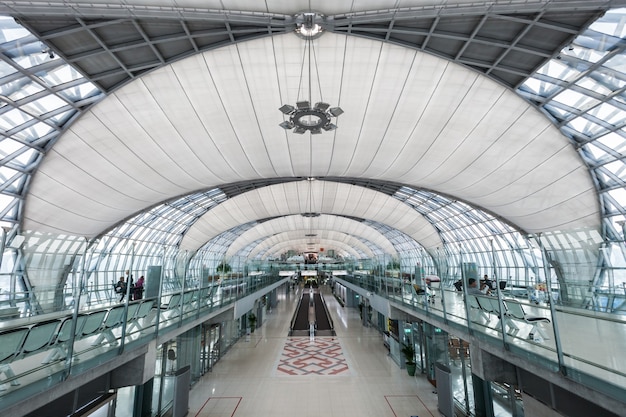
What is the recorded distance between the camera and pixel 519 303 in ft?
21.6

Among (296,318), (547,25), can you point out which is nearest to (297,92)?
(547,25)

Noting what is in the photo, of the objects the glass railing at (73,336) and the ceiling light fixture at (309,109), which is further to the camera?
the ceiling light fixture at (309,109)

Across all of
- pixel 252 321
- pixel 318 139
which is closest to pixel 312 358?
pixel 252 321

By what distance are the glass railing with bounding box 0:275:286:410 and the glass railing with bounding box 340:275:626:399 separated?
27.6 ft

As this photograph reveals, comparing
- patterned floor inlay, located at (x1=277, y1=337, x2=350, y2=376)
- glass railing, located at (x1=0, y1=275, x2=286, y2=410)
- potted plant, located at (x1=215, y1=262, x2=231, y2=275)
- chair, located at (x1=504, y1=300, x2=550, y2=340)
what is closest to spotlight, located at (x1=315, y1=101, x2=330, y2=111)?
glass railing, located at (x1=0, y1=275, x2=286, y2=410)

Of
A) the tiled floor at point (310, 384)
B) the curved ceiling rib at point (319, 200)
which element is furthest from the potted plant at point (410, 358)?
the curved ceiling rib at point (319, 200)

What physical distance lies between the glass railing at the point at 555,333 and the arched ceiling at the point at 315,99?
11.0 m

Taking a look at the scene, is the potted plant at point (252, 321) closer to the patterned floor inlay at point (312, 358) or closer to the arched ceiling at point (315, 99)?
Result: the patterned floor inlay at point (312, 358)

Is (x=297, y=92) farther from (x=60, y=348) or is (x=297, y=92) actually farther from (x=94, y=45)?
(x=60, y=348)

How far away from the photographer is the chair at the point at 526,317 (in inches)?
236

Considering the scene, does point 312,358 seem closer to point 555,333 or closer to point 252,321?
point 252,321

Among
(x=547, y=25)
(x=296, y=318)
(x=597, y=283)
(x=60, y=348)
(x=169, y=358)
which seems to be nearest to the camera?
(x=60, y=348)

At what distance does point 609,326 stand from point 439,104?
17625 millimetres

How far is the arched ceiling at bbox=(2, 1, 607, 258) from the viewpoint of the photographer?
13.9 metres
